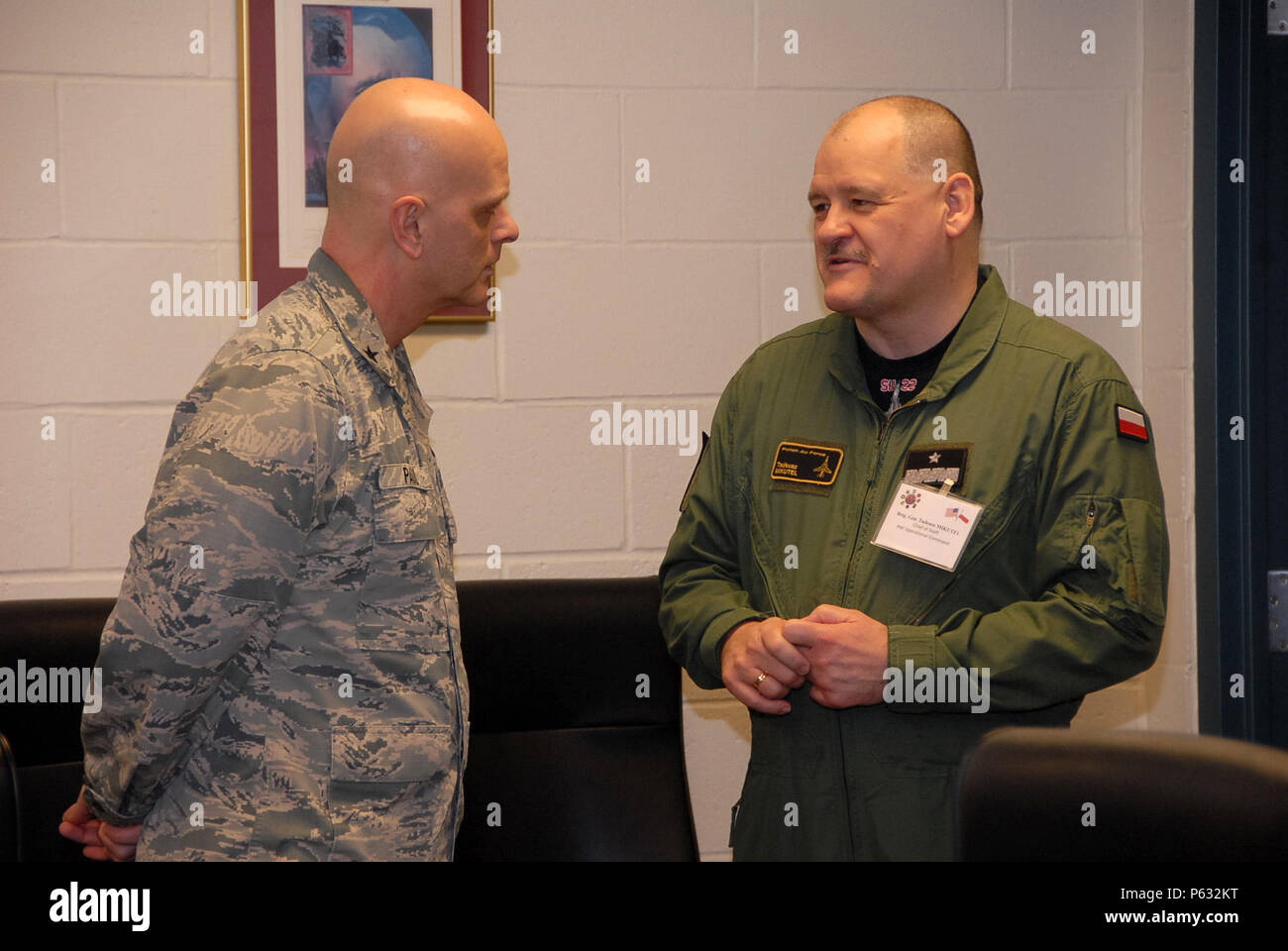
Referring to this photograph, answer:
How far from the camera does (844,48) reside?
2.47 m

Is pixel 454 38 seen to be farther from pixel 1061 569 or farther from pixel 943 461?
pixel 1061 569

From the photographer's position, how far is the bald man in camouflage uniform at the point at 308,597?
1328 millimetres

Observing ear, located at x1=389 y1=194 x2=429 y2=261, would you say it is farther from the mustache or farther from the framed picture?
the framed picture

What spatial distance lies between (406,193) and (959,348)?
0.81m

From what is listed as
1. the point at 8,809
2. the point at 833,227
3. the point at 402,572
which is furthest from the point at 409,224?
the point at 8,809

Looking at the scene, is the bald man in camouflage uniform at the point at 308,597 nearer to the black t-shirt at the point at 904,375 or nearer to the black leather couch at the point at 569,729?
the black leather couch at the point at 569,729

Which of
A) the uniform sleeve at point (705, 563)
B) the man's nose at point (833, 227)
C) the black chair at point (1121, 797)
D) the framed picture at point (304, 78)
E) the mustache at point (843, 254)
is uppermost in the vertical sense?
the framed picture at point (304, 78)

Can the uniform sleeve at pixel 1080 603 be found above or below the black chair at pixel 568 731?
above

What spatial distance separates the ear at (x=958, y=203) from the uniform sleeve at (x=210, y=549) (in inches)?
37.7

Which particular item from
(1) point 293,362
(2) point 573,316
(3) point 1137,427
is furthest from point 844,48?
(1) point 293,362

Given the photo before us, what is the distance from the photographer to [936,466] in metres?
1.66

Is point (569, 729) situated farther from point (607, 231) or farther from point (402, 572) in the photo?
point (607, 231)

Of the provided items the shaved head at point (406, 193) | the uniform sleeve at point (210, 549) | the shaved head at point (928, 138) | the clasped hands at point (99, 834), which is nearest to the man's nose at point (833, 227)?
the shaved head at point (928, 138)

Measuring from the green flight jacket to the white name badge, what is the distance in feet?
0.07
